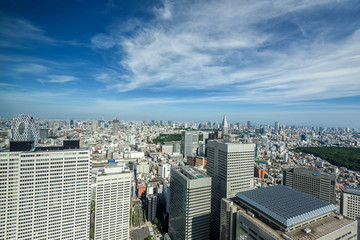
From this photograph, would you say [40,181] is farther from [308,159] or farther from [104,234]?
[308,159]

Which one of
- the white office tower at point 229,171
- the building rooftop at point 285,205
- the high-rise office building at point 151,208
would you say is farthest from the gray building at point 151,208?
the building rooftop at point 285,205

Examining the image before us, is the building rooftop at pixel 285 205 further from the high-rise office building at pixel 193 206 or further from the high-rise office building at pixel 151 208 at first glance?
the high-rise office building at pixel 151 208

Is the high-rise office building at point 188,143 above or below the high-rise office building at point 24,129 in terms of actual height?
below

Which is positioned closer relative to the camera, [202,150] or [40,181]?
[40,181]

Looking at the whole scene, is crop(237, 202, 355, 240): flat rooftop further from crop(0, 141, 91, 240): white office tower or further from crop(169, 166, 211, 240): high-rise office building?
crop(0, 141, 91, 240): white office tower

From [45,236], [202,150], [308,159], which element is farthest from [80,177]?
[308,159]

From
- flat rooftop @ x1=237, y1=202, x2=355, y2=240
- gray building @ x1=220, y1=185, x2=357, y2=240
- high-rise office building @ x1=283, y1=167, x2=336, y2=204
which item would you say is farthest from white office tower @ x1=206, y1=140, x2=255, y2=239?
high-rise office building @ x1=283, y1=167, x2=336, y2=204
